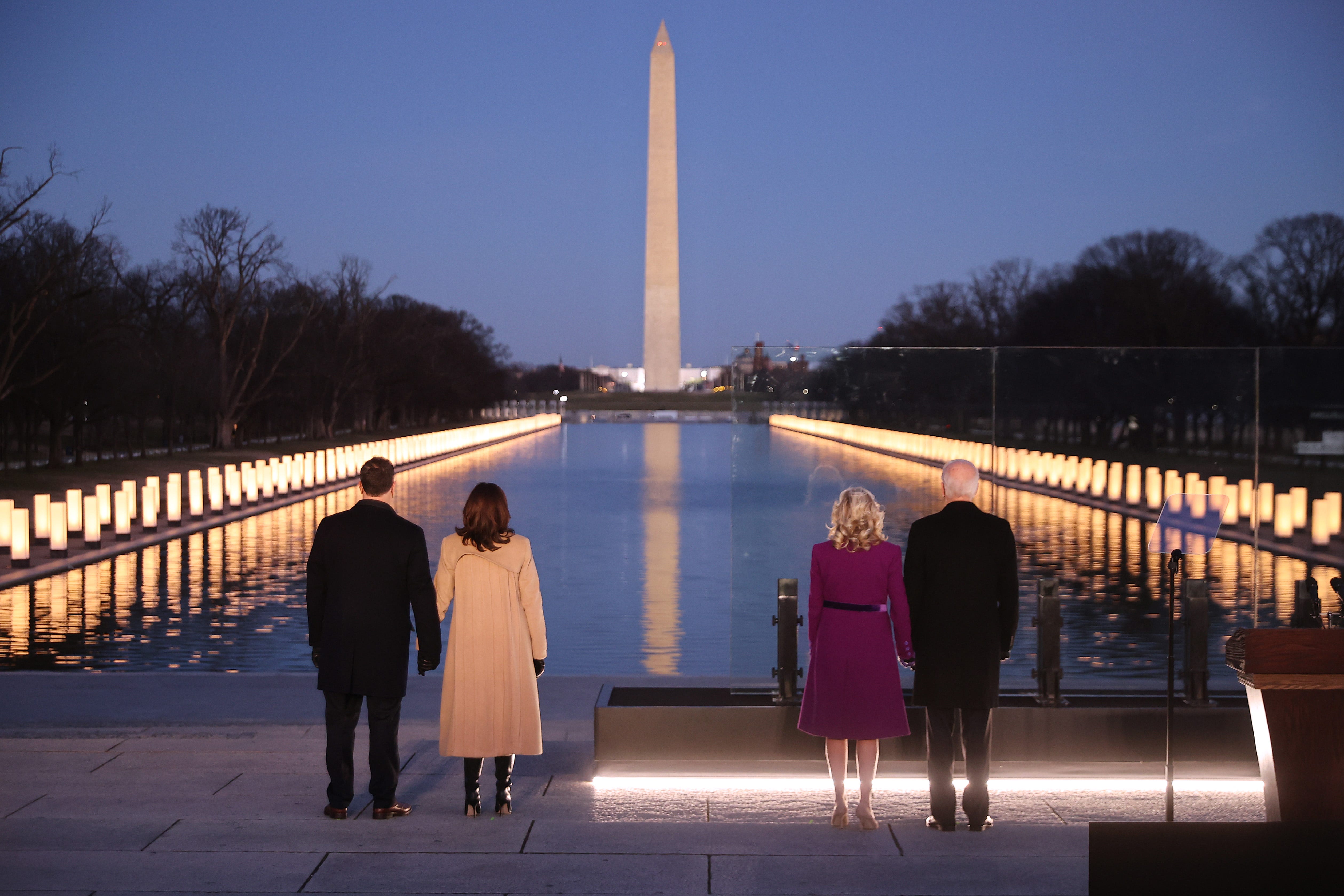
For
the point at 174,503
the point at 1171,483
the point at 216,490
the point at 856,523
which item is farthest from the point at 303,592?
the point at 216,490

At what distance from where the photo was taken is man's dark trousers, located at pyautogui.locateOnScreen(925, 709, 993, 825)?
5.69 meters

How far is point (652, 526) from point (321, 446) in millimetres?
31170

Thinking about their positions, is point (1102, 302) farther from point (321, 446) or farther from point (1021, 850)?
point (1021, 850)

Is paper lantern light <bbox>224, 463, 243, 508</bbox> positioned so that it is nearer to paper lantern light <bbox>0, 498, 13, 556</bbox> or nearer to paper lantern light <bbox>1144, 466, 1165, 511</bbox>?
paper lantern light <bbox>0, 498, 13, 556</bbox>

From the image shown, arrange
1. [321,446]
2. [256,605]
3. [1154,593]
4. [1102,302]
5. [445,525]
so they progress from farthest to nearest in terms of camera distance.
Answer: [1102,302] < [321,446] < [445,525] < [256,605] < [1154,593]

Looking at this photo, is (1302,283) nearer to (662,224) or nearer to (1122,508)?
(662,224)

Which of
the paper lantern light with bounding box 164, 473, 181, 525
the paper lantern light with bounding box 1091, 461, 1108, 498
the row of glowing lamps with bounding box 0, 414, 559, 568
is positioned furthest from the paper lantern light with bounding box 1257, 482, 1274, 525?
→ the paper lantern light with bounding box 164, 473, 181, 525

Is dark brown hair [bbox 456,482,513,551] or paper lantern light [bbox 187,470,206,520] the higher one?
dark brown hair [bbox 456,482,513,551]

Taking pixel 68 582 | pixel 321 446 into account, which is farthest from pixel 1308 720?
pixel 321 446

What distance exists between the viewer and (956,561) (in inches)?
224

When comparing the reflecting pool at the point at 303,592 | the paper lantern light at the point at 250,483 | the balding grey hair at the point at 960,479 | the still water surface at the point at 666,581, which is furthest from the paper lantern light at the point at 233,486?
the balding grey hair at the point at 960,479

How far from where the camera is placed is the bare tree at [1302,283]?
5312 centimetres

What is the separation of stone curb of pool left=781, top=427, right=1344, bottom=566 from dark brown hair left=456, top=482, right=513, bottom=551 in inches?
91.1

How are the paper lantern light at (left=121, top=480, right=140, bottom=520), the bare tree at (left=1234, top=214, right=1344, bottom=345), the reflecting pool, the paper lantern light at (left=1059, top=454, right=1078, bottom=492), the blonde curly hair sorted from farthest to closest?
the bare tree at (left=1234, top=214, right=1344, bottom=345) → the paper lantern light at (left=121, top=480, right=140, bottom=520) → the reflecting pool → the paper lantern light at (left=1059, top=454, right=1078, bottom=492) → the blonde curly hair
